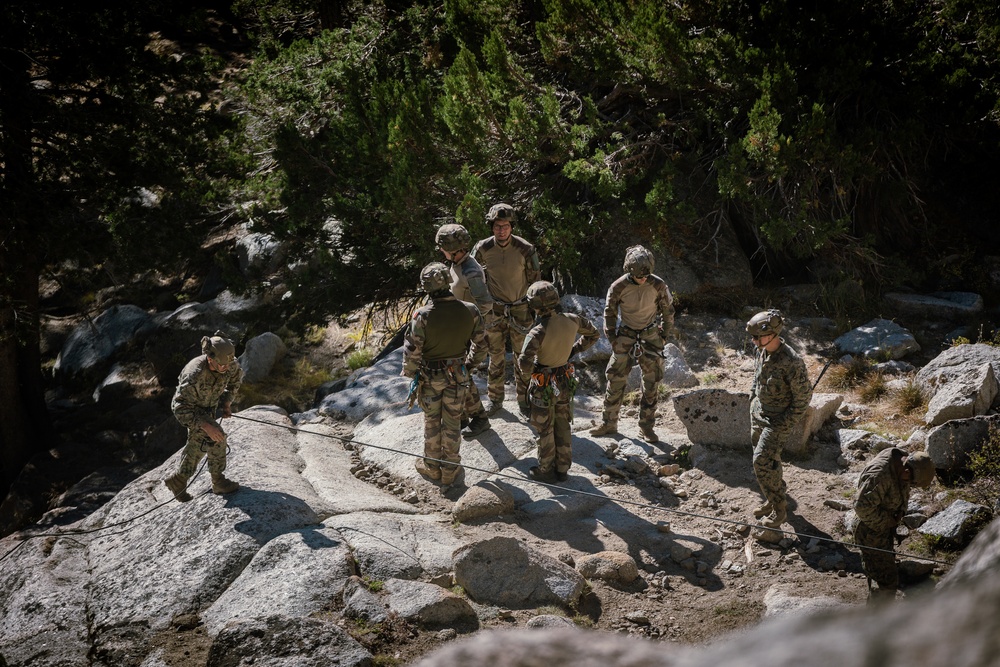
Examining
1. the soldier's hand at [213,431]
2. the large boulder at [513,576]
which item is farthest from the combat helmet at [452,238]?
the large boulder at [513,576]

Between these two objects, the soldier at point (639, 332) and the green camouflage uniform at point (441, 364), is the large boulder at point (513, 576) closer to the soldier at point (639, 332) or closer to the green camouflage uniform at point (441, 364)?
the green camouflage uniform at point (441, 364)

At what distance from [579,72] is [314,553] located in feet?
28.1

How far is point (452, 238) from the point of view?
28.6 ft

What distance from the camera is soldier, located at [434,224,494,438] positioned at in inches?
350

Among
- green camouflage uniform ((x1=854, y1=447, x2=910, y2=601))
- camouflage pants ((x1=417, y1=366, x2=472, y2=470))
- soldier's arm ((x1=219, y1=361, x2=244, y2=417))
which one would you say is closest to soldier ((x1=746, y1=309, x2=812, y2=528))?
green camouflage uniform ((x1=854, y1=447, x2=910, y2=601))

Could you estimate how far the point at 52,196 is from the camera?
35.9ft

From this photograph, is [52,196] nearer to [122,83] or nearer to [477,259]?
[122,83]

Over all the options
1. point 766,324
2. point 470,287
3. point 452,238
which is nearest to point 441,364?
point 470,287

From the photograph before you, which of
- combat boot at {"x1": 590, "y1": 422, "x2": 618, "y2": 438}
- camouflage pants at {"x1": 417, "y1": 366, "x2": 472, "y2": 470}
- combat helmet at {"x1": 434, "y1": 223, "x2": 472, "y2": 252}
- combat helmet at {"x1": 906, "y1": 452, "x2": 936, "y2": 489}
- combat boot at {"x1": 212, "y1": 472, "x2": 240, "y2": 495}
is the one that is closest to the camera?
combat helmet at {"x1": 906, "y1": 452, "x2": 936, "y2": 489}

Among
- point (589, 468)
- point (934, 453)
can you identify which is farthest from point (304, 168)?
point (934, 453)

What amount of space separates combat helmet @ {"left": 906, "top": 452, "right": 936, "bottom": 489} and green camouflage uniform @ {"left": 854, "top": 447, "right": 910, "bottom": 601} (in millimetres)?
68

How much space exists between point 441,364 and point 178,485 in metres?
2.75

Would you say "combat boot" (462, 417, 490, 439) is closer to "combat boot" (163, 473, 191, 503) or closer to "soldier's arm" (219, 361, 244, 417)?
"soldier's arm" (219, 361, 244, 417)

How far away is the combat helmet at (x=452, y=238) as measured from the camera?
8719 millimetres
